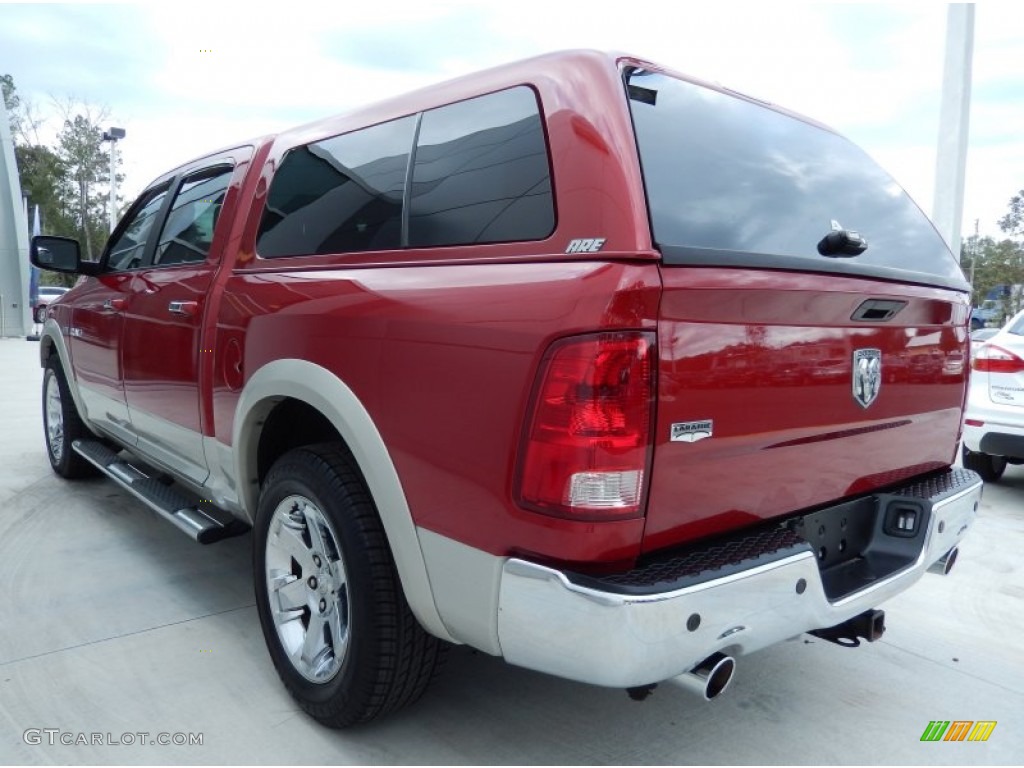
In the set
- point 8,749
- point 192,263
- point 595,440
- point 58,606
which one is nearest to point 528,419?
point 595,440

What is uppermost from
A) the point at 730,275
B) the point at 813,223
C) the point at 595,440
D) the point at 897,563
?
the point at 813,223

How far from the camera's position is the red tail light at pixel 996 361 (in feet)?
17.4

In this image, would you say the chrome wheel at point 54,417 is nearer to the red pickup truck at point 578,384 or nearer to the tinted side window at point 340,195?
the red pickup truck at point 578,384

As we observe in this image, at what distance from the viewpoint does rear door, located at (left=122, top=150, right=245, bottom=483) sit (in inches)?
126

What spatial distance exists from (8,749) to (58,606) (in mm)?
1091

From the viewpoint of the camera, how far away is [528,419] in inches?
69.7

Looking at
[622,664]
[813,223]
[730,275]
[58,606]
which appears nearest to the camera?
[622,664]

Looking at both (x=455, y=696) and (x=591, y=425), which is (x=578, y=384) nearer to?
(x=591, y=425)

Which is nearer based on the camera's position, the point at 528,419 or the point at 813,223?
the point at 528,419

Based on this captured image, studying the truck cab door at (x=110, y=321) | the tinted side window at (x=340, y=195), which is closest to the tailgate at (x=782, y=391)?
the tinted side window at (x=340, y=195)

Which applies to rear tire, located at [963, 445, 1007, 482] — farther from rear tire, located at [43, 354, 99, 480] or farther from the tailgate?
rear tire, located at [43, 354, 99, 480]

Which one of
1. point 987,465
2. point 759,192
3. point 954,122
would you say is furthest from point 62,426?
point 954,122

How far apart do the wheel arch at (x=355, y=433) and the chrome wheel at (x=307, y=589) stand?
28cm

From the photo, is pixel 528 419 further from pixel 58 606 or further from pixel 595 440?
pixel 58 606
